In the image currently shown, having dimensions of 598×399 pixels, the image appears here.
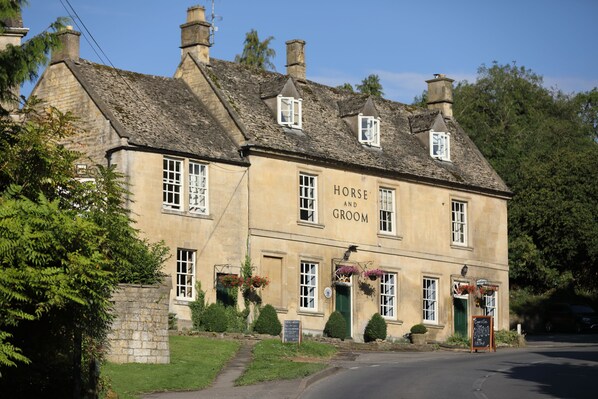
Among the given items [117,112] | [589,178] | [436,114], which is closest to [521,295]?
[589,178]

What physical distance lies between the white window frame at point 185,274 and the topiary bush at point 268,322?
249cm

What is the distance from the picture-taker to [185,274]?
138 feet

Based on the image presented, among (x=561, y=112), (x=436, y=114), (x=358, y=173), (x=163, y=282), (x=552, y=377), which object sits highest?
(x=561, y=112)

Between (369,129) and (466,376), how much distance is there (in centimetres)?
1927

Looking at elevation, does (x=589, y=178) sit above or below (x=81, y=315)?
above

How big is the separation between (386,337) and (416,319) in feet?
7.60

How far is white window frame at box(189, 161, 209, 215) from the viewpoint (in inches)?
1682

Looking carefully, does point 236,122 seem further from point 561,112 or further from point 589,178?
point 561,112

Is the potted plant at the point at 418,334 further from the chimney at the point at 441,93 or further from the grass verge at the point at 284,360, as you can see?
the chimney at the point at 441,93

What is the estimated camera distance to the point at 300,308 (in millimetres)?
45250

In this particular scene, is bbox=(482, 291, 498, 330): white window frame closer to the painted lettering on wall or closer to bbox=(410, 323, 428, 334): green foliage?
bbox=(410, 323, 428, 334): green foliage

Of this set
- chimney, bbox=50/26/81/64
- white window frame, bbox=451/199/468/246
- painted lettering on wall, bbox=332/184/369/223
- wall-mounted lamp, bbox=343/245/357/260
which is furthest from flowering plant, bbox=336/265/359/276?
chimney, bbox=50/26/81/64

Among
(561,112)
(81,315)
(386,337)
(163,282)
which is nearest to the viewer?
(81,315)

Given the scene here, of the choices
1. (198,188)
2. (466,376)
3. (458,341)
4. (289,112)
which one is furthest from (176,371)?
(458,341)
